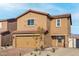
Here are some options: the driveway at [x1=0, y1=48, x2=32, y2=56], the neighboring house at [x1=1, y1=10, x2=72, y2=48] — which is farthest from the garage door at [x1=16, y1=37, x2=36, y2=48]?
the driveway at [x1=0, y1=48, x2=32, y2=56]

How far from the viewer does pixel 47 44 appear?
397ft

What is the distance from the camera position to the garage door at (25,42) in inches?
4761

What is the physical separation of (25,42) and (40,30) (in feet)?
1.60

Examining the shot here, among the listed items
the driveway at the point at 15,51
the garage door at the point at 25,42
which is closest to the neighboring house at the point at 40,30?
the garage door at the point at 25,42

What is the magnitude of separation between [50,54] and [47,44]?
0.83 ft

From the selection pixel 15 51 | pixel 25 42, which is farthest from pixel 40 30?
pixel 15 51

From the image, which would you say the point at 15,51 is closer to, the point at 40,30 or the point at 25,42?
the point at 25,42

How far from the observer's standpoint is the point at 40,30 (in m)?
121

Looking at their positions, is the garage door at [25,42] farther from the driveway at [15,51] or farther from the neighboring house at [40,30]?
the driveway at [15,51]

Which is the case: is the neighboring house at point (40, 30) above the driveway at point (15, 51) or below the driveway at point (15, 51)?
above

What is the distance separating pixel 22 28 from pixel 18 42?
1.14 feet

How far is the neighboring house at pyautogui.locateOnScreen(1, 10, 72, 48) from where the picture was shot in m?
121

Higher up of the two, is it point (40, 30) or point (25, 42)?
point (40, 30)

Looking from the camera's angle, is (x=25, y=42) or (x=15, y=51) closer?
(x=15, y=51)
